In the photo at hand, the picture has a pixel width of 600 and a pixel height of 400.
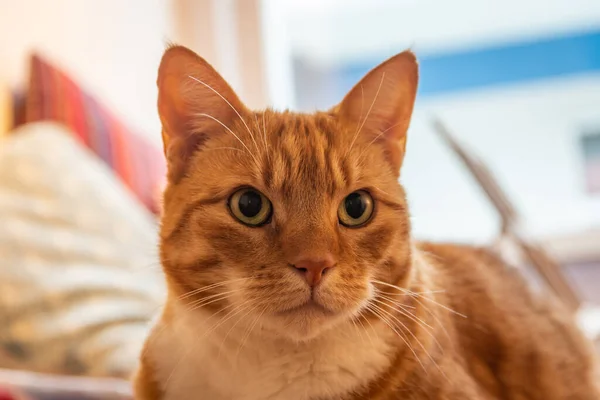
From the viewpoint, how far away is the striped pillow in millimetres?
1626

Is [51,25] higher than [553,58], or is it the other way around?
[553,58]

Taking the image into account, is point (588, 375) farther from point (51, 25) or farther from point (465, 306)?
point (51, 25)

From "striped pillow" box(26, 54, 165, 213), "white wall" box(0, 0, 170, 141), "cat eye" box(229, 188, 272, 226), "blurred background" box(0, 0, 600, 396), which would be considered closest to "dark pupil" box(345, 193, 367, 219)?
"cat eye" box(229, 188, 272, 226)

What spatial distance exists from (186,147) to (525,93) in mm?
2472

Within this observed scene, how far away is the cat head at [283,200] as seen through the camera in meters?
0.83

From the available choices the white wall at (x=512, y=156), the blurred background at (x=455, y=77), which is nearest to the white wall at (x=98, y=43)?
the blurred background at (x=455, y=77)

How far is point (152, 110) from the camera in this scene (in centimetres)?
268

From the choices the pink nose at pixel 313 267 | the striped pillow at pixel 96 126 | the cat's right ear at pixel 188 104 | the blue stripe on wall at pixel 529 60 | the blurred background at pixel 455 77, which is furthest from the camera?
the blue stripe on wall at pixel 529 60

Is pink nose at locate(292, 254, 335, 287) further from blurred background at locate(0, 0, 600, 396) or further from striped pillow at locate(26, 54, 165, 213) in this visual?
blurred background at locate(0, 0, 600, 396)

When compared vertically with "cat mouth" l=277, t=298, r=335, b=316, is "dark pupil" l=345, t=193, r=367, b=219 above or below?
above

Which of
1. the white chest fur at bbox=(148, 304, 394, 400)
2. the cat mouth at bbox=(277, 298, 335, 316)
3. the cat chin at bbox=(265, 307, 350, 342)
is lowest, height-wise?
the white chest fur at bbox=(148, 304, 394, 400)

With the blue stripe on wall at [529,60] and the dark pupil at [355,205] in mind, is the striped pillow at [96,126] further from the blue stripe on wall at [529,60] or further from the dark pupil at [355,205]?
the blue stripe on wall at [529,60]

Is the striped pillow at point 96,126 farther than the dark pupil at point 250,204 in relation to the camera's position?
Yes

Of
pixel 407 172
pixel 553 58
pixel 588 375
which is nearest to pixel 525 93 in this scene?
pixel 553 58
